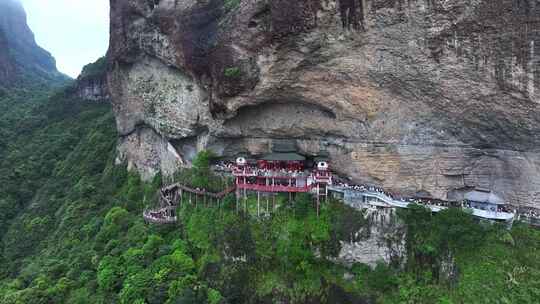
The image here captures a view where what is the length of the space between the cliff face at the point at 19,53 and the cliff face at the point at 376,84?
72032 mm

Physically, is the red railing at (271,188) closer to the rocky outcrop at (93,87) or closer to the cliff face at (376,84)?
the cliff face at (376,84)

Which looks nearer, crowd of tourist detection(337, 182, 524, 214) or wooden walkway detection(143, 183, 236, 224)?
crowd of tourist detection(337, 182, 524, 214)

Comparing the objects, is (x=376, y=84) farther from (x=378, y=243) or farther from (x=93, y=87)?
(x=93, y=87)

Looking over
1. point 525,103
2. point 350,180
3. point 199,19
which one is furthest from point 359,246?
point 199,19

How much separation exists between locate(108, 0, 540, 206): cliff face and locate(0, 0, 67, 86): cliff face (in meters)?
72.0

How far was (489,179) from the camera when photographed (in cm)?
2191

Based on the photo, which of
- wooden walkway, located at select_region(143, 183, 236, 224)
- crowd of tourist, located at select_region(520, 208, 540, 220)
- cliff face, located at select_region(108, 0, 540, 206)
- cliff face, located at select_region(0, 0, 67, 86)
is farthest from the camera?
cliff face, located at select_region(0, 0, 67, 86)

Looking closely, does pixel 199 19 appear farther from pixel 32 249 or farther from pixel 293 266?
pixel 32 249

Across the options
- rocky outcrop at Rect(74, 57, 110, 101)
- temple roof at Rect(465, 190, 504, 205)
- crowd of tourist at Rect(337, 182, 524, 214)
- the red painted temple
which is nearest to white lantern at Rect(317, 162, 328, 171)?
the red painted temple

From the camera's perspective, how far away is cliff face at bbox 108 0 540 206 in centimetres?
1903

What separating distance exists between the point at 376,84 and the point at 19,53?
379ft

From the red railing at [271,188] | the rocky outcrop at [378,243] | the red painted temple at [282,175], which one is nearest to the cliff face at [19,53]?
the red painted temple at [282,175]

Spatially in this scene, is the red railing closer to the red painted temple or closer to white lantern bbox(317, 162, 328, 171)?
the red painted temple

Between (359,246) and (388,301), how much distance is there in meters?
3.07
